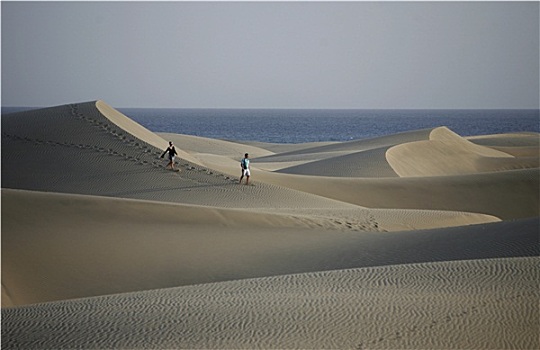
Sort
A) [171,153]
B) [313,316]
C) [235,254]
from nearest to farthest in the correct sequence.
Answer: [313,316], [235,254], [171,153]

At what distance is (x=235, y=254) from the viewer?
1202 cm

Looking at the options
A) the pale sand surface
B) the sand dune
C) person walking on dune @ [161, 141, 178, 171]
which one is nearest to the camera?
the sand dune

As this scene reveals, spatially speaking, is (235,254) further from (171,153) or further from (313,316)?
(171,153)

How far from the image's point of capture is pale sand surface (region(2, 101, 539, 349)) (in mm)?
6344

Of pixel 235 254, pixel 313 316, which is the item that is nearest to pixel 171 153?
pixel 235 254

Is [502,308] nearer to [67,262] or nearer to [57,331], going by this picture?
[57,331]

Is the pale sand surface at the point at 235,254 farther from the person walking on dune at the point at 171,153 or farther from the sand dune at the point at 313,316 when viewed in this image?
the person walking on dune at the point at 171,153

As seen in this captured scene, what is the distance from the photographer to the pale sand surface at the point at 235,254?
250 inches

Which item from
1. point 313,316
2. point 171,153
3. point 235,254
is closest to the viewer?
point 313,316

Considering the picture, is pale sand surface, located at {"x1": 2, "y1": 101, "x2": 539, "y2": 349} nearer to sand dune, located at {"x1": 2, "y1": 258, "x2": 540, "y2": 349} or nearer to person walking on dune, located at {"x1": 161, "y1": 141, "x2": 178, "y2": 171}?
sand dune, located at {"x1": 2, "y1": 258, "x2": 540, "y2": 349}

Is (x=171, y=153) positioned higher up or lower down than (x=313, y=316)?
higher up

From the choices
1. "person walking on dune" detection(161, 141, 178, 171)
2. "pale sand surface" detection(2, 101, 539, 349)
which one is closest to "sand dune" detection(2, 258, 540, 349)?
"pale sand surface" detection(2, 101, 539, 349)

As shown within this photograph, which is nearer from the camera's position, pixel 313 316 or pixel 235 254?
pixel 313 316

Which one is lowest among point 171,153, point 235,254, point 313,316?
point 235,254
